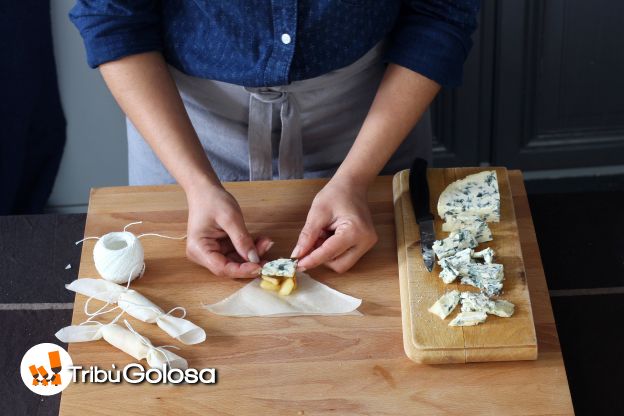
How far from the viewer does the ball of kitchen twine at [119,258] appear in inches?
45.6

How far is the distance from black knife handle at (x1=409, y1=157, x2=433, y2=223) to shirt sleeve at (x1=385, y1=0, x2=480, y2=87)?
14 centimetres

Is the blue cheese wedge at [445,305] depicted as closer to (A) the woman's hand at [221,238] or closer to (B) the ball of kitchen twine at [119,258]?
(A) the woman's hand at [221,238]

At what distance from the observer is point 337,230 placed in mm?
1204

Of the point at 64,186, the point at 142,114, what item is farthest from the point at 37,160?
the point at 142,114

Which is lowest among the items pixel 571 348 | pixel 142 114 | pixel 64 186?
pixel 64 186

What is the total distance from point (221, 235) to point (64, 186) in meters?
1.37

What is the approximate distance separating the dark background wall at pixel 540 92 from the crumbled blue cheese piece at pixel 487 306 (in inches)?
50.9

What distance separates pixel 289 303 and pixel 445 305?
205 mm

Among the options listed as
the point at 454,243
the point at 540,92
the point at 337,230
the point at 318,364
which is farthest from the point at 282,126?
the point at 540,92

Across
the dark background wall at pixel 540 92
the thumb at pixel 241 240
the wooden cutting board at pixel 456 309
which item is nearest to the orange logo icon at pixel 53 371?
the thumb at pixel 241 240

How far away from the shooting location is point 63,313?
1203 mm

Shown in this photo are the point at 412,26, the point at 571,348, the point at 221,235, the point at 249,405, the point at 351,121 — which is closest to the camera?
the point at 249,405

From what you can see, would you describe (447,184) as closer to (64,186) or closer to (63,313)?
(63,313)

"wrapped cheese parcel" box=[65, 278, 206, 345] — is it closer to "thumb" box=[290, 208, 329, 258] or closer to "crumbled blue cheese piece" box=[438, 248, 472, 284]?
"thumb" box=[290, 208, 329, 258]
